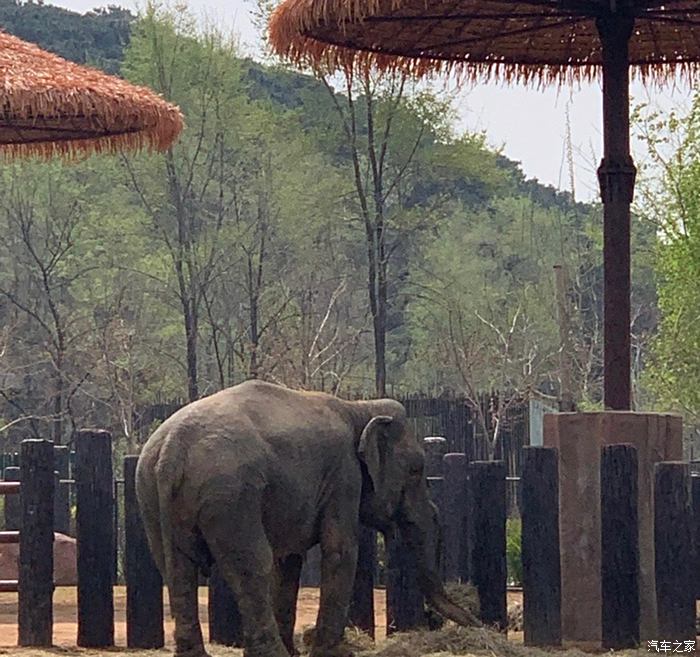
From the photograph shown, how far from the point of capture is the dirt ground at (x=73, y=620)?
880cm

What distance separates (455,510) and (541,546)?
92 centimetres

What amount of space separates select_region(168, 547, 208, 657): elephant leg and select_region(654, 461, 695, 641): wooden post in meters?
2.32

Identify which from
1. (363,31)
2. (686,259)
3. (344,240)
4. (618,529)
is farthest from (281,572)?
(344,240)

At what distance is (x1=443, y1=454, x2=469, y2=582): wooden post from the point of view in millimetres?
9516

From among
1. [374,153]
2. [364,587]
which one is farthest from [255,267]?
[364,587]

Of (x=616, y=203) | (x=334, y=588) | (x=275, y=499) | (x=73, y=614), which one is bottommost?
(x=73, y=614)

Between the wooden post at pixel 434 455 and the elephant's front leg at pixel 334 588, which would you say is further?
the wooden post at pixel 434 455

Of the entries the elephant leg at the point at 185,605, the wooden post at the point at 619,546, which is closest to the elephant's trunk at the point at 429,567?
the wooden post at the point at 619,546

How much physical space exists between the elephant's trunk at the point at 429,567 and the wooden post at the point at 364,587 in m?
0.53

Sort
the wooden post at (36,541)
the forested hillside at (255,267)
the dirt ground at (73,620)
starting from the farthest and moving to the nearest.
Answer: the forested hillside at (255,267) < the wooden post at (36,541) < the dirt ground at (73,620)

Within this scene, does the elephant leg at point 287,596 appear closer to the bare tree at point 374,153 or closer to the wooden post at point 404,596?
the wooden post at point 404,596

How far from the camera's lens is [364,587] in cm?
910

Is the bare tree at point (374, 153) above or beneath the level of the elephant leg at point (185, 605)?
above

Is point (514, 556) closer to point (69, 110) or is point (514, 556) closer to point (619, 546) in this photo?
point (619, 546)
